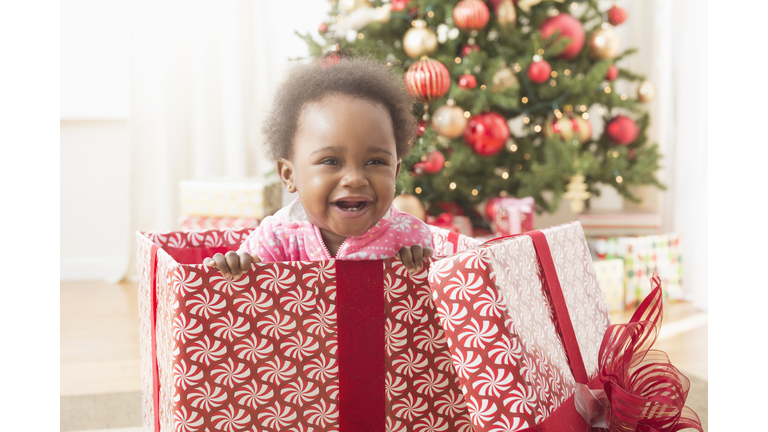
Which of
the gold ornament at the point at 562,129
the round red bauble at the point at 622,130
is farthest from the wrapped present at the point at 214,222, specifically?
the round red bauble at the point at 622,130

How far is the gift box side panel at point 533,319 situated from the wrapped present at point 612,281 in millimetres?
1437

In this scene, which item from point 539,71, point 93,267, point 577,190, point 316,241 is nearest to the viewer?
point 316,241

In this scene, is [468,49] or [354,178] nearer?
[354,178]

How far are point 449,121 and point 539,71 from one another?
0.36m

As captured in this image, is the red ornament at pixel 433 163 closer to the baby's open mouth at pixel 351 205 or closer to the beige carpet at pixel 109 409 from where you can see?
the beige carpet at pixel 109 409

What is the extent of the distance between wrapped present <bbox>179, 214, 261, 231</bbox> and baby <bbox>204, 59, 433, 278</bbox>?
1302 mm

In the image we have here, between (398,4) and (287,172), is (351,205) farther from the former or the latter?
(398,4)

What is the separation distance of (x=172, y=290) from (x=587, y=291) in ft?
2.00

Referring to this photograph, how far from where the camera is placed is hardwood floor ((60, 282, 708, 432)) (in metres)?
1.55

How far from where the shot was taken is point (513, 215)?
214 centimetres

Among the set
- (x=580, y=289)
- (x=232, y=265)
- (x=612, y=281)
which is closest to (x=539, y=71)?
(x=612, y=281)

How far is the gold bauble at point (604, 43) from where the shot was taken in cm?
221

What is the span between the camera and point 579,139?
2.19 metres

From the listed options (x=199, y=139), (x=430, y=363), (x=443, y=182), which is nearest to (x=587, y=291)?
(x=430, y=363)
